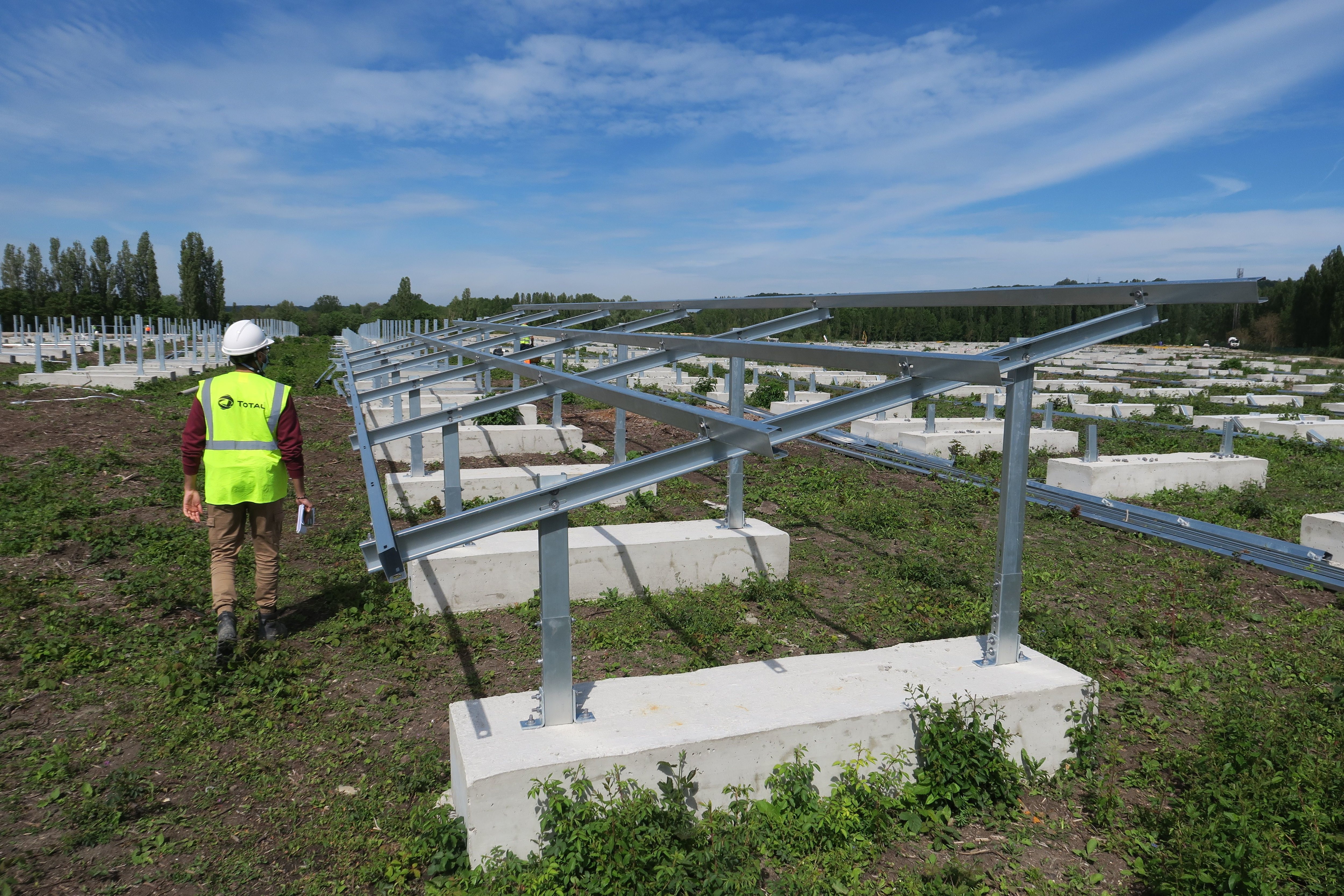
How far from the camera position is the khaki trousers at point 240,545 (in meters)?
4.59

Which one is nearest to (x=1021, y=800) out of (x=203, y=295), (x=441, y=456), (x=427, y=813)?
(x=427, y=813)

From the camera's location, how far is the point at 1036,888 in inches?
110

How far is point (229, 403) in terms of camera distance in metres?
→ 4.52

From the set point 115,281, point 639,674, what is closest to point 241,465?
point 639,674

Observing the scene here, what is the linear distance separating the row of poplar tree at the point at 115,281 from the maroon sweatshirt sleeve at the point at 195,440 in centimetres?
6953

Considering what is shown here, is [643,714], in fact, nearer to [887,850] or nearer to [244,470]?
[887,850]

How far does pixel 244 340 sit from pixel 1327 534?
27.0ft

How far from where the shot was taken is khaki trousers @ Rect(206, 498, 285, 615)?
4586 mm

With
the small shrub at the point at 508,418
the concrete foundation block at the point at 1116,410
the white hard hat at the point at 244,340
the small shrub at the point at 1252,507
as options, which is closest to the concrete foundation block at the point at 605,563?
the white hard hat at the point at 244,340

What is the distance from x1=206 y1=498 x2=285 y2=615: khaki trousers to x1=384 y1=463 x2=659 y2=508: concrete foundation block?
2461mm

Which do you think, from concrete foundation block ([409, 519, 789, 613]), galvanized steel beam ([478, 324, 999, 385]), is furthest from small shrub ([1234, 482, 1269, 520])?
galvanized steel beam ([478, 324, 999, 385])

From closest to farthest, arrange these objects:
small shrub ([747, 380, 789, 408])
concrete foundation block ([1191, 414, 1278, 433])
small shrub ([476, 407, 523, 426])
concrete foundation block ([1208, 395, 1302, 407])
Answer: small shrub ([476, 407, 523, 426])
concrete foundation block ([1191, 414, 1278, 433])
small shrub ([747, 380, 789, 408])
concrete foundation block ([1208, 395, 1302, 407])

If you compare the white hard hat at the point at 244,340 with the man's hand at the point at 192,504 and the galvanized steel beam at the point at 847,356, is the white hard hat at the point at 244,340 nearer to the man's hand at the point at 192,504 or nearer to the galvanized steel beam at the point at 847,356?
the man's hand at the point at 192,504

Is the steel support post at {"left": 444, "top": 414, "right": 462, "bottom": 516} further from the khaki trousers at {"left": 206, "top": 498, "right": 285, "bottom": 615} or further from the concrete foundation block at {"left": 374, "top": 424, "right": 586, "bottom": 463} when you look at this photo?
the concrete foundation block at {"left": 374, "top": 424, "right": 586, "bottom": 463}
